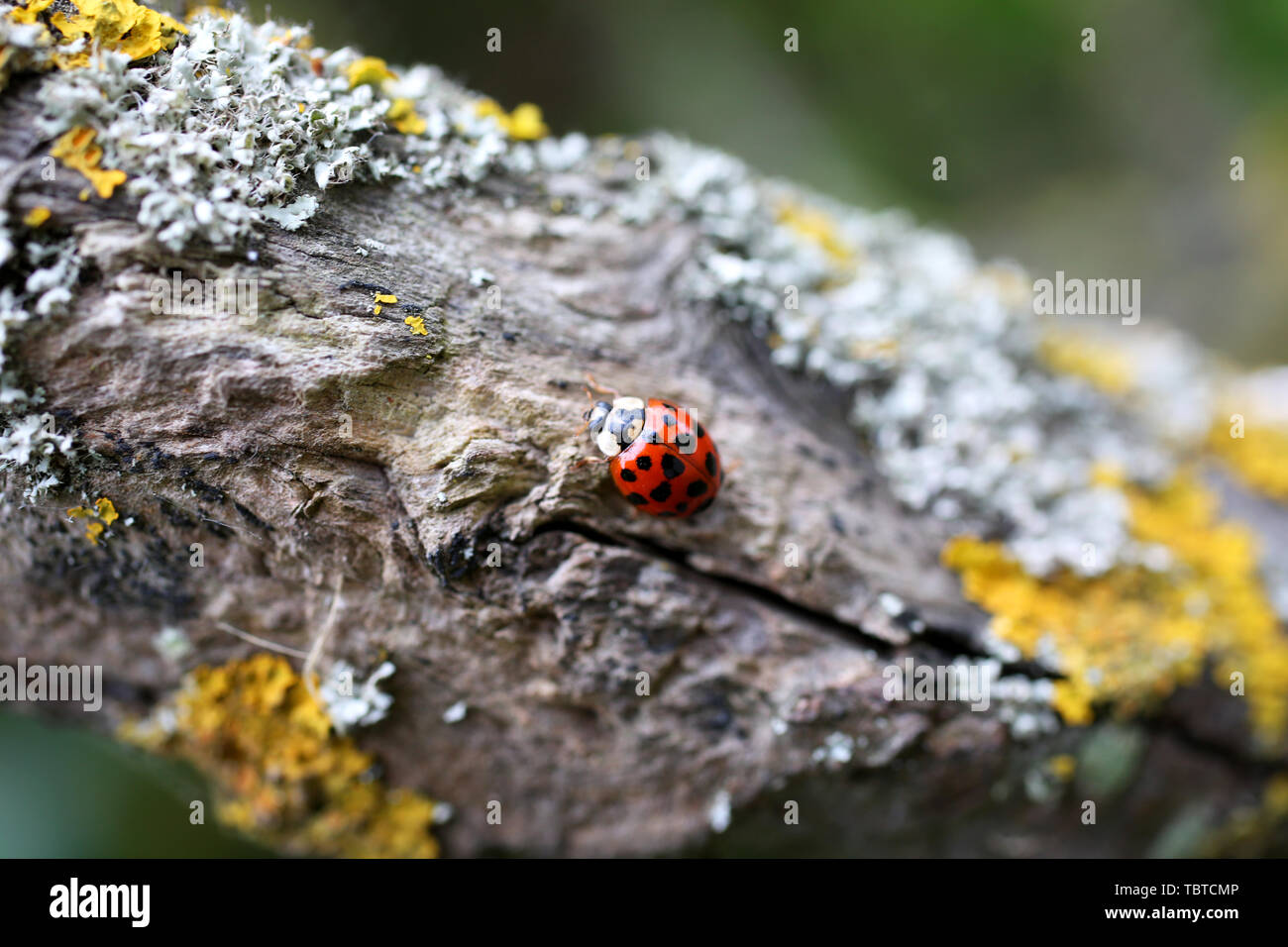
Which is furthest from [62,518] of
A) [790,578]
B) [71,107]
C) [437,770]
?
[790,578]

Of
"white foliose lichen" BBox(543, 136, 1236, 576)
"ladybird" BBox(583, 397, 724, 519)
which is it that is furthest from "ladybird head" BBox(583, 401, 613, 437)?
"white foliose lichen" BBox(543, 136, 1236, 576)

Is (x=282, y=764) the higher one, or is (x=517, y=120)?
(x=517, y=120)

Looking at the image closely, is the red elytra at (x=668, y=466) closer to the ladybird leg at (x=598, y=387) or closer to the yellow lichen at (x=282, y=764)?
the ladybird leg at (x=598, y=387)

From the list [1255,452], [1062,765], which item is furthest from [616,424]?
[1255,452]

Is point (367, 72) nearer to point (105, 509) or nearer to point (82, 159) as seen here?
point (82, 159)

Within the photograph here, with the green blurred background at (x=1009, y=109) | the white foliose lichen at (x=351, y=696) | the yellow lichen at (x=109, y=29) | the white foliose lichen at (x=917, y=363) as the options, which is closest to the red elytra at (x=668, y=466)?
the white foliose lichen at (x=917, y=363)

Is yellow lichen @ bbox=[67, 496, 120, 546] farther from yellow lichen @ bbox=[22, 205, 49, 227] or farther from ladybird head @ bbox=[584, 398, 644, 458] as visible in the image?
ladybird head @ bbox=[584, 398, 644, 458]

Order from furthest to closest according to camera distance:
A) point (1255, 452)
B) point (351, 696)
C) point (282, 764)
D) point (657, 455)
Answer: point (1255, 452), point (282, 764), point (351, 696), point (657, 455)
